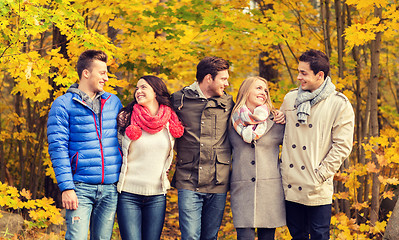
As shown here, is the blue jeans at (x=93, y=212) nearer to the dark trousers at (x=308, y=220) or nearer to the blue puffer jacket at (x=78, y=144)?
the blue puffer jacket at (x=78, y=144)

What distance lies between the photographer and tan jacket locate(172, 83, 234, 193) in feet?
11.1

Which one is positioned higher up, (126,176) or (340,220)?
(126,176)

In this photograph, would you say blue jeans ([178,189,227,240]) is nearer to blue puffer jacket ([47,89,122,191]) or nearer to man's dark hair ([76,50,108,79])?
blue puffer jacket ([47,89,122,191])

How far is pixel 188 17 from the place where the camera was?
562 centimetres

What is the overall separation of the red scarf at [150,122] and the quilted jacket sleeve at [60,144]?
1.50 feet

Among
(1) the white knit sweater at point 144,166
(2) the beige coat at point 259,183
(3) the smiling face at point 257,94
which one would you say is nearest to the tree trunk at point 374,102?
(2) the beige coat at point 259,183

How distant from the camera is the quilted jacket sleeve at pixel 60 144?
2977 mm

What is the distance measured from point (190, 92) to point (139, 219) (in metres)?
1.10

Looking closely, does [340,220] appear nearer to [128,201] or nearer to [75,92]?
[128,201]

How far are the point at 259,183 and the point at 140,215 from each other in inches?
38.5

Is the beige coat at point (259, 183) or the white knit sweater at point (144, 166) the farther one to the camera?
the beige coat at point (259, 183)

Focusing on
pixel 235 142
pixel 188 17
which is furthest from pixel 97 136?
pixel 188 17

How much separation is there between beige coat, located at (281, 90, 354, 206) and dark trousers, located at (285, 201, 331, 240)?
0.09 metres

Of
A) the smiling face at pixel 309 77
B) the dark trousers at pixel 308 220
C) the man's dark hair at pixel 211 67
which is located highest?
the man's dark hair at pixel 211 67
